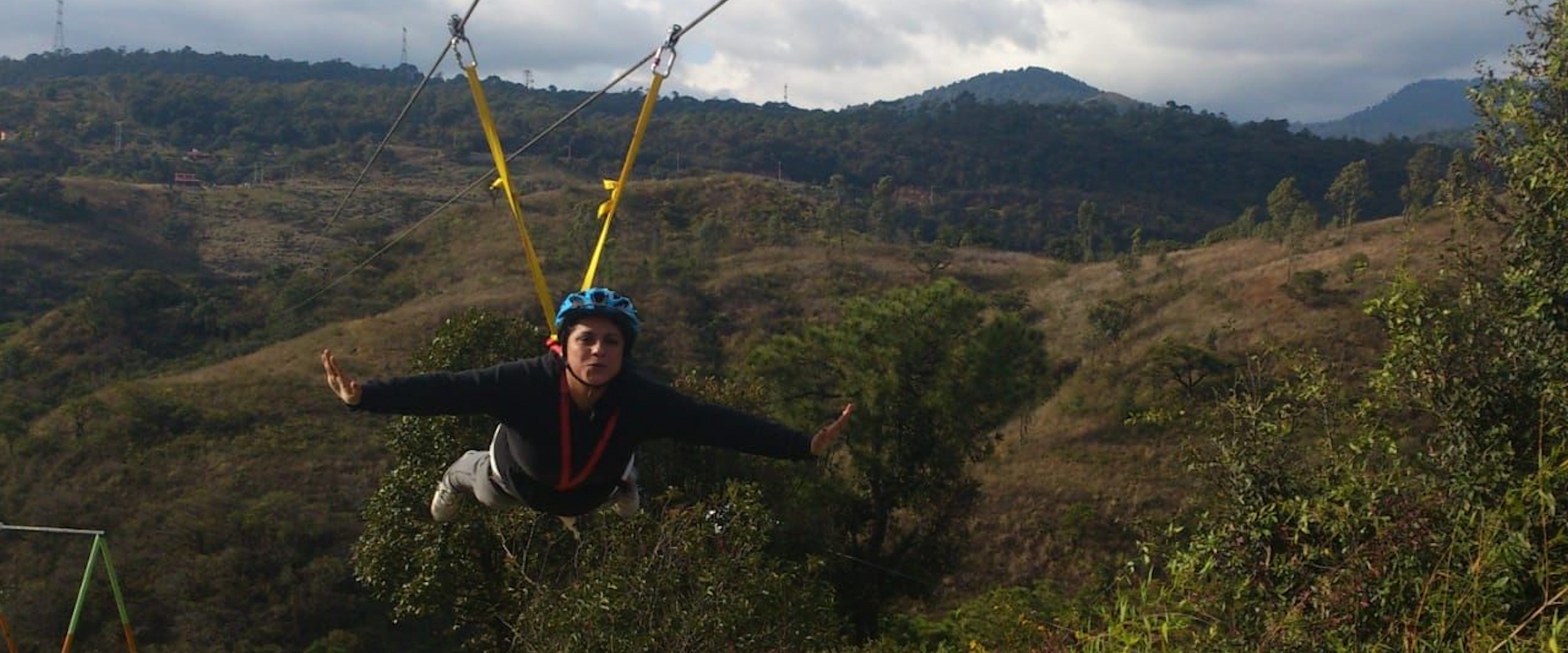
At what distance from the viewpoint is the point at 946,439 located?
20.0m

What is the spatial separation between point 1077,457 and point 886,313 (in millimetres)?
12237

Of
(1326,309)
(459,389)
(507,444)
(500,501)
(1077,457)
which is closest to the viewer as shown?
(459,389)

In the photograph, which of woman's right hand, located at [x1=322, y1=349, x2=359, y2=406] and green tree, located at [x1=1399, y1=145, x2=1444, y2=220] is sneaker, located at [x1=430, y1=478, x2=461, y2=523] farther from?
green tree, located at [x1=1399, y1=145, x2=1444, y2=220]

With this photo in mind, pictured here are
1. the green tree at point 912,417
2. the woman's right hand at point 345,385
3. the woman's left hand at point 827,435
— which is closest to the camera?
the woman's right hand at point 345,385

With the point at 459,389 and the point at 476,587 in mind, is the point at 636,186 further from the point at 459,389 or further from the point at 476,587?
the point at 459,389

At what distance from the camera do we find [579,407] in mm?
3846

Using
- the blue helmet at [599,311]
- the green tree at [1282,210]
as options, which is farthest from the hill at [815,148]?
the blue helmet at [599,311]

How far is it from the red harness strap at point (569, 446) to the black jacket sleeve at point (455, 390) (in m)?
0.11

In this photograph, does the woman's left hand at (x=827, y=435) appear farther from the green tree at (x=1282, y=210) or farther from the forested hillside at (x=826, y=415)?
the green tree at (x=1282, y=210)

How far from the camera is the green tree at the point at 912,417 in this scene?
19.9 meters

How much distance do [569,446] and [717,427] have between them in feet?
1.84

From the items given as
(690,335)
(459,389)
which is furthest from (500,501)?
(690,335)

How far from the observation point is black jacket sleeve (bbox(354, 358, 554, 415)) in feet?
11.4

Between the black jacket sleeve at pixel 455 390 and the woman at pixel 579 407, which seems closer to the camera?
the black jacket sleeve at pixel 455 390
